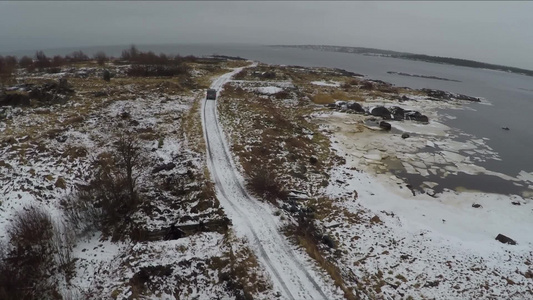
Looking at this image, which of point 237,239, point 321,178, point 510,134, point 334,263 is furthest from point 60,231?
point 510,134

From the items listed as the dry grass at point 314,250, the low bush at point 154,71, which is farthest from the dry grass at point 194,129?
the low bush at point 154,71

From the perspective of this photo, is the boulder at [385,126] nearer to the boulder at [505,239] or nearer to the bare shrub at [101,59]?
the boulder at [505,239]

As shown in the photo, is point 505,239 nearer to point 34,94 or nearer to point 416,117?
point 416,117

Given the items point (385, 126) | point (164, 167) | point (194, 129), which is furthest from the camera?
point (385, 126)

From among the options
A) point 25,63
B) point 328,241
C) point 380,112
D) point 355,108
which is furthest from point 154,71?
point 328,241

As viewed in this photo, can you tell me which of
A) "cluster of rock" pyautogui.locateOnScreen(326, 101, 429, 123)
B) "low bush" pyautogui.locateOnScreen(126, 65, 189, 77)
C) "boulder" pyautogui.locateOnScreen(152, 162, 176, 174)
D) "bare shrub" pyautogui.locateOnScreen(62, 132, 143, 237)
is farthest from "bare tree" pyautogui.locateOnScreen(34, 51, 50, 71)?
"cluster of rock" pyautogui.locateOnScreen(326, 101, 429, 123)

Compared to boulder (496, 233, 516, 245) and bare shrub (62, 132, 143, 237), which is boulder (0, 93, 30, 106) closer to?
bare shrub (62, 132, 143, 237)

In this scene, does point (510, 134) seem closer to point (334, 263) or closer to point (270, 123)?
point (270, 123)
